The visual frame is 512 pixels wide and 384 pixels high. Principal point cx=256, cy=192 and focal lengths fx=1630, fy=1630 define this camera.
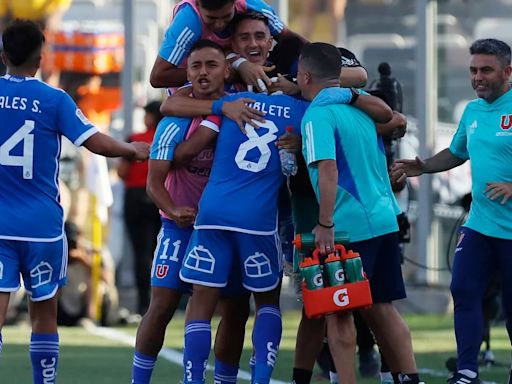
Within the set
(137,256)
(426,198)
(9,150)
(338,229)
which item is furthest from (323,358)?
(426,198)

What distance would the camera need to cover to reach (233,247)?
8.82 meters

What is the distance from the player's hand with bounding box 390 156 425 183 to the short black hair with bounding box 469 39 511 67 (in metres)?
0.74

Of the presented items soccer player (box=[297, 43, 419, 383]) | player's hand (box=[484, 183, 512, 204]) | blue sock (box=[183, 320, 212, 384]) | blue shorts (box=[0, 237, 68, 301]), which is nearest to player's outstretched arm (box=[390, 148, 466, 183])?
player's hand (box=[484, 183, 512, 204])

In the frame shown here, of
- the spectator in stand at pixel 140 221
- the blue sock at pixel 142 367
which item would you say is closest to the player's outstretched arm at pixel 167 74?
the blue sock at pixel 142 367

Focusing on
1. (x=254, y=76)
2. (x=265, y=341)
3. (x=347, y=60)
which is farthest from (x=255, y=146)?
(x=265, y=341)

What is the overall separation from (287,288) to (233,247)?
908 centimetres

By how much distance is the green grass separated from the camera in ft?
37.0

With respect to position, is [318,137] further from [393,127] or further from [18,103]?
[18,103]

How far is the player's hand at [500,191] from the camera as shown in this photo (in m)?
9.48

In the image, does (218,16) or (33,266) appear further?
(218,16)

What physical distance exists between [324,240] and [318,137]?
537 millimetres

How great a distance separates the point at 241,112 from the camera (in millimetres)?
8719

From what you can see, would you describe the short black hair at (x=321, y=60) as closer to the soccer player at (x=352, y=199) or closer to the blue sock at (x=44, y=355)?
the soccer player at (x=352, y=199)

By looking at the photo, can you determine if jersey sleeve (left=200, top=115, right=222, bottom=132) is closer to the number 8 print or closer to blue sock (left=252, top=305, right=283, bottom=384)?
the number 8 print
